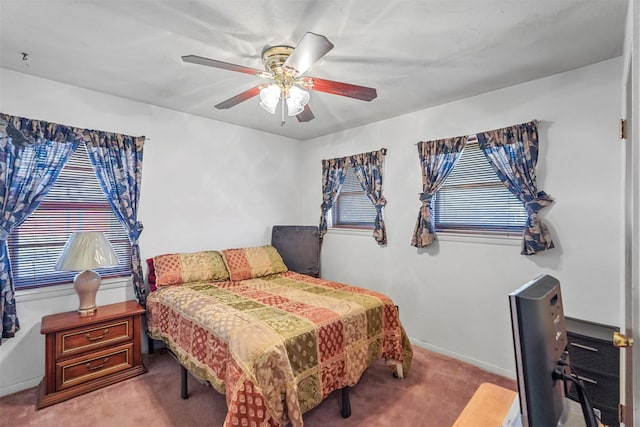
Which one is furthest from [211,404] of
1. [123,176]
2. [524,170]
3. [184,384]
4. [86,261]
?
[524,170]

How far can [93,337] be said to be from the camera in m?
2.40

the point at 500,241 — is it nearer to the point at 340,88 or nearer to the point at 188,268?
the point at 340,88

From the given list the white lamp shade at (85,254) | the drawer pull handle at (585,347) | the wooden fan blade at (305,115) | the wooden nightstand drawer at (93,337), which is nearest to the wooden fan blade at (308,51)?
the wooden fan blade at (305,115)

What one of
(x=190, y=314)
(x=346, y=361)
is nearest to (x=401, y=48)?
(x=346, y=361)

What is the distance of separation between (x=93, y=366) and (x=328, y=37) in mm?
3031

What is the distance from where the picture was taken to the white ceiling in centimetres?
161

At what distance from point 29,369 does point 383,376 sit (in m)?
2.93

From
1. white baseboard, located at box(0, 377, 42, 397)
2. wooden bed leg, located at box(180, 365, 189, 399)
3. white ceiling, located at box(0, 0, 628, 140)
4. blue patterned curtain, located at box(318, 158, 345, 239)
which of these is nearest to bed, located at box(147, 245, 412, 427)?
wooden bed leg, located at box(180, 365, 189, 399)

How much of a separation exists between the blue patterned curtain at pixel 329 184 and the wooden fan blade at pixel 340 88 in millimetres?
2018

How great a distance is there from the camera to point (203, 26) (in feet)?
5.77

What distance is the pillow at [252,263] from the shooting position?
Answer: 3.29 metres

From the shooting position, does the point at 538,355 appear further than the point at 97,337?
No

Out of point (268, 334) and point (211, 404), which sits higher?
point (268, 334)

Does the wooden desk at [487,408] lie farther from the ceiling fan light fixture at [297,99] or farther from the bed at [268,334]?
the ceiling fan light fixture at [297,99]
